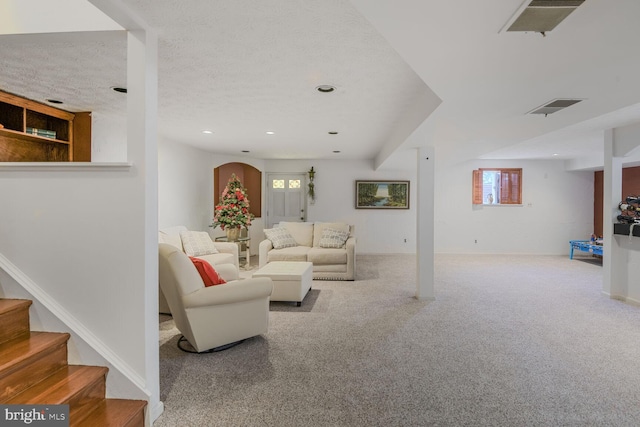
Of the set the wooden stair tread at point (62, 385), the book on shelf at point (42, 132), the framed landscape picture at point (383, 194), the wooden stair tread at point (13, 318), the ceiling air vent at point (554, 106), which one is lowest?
the wooden stair tread at point (62, 385)

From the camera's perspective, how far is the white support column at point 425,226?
452 cm

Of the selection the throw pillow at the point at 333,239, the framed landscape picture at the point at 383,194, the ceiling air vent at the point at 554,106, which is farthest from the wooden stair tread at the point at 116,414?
the framed landscape picture at the point at 383,194

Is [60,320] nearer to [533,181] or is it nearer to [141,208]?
[141,208]

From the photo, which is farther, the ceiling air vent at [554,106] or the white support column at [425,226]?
the white support column at [425,226]

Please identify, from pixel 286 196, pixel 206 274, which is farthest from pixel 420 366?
pixel 286 196

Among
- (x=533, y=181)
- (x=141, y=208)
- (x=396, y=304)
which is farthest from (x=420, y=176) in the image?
(x=533, y=181)

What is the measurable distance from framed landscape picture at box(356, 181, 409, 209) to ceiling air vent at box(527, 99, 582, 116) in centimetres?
538

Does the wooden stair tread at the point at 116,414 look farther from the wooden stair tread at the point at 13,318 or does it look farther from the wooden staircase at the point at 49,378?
the wooden stair tread at the point at 13,318

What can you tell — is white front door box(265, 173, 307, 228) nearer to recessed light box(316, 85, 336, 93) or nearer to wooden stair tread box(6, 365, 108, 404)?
recessed light box(316, 85, 336, 93)

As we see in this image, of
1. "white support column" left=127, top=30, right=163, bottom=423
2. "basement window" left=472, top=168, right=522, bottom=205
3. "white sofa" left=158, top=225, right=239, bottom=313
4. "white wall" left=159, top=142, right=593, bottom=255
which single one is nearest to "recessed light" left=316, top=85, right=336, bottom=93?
"white support column" left=127, top=30, right=163, bottom=423

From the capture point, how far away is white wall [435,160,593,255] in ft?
26.5

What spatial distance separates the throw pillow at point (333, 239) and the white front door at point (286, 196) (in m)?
2.36

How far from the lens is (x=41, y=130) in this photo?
395 centimetres

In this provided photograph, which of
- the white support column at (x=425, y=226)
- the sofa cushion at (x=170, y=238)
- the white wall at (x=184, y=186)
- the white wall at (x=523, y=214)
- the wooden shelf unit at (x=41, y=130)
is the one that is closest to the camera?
the wooden shelf unit at (x=41, y=130)
